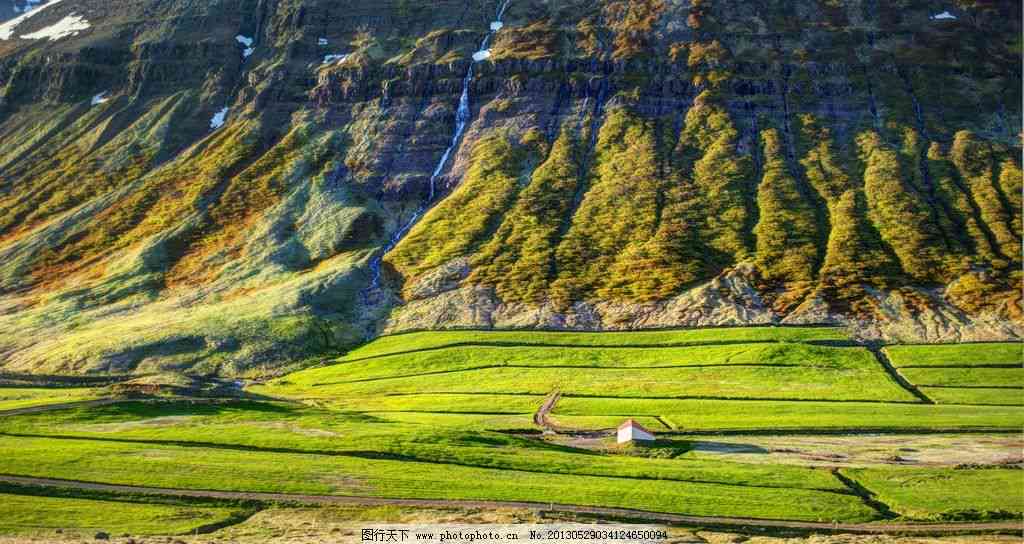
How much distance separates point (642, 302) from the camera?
153 meters

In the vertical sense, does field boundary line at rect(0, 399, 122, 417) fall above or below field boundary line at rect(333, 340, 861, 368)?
above

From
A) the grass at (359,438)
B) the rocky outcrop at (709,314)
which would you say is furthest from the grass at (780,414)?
the rocky outcrop at (709,314)

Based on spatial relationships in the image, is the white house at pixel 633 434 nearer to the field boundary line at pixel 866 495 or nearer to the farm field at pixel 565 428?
the farm field at pixel 565 428

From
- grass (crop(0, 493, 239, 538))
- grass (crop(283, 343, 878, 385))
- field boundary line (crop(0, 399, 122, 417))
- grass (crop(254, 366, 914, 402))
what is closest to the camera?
grass (crop(0, 493, 239, 538))

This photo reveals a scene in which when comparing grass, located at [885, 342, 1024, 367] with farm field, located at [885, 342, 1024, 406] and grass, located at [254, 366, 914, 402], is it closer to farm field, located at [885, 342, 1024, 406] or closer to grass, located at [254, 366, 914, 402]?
farm field, located at [885, 342, 1024, 406]

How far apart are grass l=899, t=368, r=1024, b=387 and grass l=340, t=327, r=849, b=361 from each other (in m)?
15.1

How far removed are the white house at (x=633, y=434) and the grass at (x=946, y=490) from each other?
19068 mm

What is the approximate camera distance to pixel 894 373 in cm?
12362

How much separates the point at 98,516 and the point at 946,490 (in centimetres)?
6611

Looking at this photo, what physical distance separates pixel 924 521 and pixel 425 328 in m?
94.4

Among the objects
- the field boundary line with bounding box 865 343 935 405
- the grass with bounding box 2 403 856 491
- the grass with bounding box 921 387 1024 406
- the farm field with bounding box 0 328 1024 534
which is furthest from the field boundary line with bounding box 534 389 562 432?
the grass with bounding box 921 387 1024 406

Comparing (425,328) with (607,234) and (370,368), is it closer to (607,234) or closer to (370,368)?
(370,368)

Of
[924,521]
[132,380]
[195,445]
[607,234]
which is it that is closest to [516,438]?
[195,445]

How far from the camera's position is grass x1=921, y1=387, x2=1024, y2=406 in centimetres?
10988
